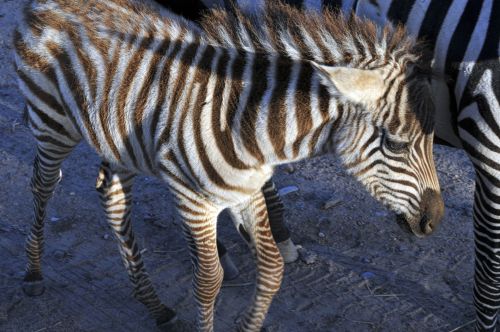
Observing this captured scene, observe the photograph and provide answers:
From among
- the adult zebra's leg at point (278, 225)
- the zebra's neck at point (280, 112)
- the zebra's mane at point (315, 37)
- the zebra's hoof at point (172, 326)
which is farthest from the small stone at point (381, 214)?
the zebra's mane at point (315, 37)

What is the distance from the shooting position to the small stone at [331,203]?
6.15 m

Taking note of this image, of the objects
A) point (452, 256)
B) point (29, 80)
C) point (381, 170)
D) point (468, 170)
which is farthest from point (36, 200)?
point (468, 170)

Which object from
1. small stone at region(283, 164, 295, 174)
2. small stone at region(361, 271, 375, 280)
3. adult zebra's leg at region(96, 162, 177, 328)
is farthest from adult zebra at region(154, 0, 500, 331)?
small stone at region(283, 164, 295, 174)

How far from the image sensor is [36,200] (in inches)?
205

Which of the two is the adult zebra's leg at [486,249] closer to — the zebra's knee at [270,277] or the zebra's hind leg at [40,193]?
the zebra's knee at [270,277]

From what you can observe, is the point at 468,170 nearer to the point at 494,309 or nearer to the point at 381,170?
the point at 494,309

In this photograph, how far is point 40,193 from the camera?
16.9 ft

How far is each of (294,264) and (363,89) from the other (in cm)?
249

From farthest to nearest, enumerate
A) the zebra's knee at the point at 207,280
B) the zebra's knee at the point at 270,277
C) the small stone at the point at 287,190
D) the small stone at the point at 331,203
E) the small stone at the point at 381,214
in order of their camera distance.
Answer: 1. the small stone at the point at 287,190
2. the small stone at the point at 331,203
3. the small stone at the point at 381,214
4. the zebra's knee at the point at 270,277
5. the zebra's knee at the point at 207,280

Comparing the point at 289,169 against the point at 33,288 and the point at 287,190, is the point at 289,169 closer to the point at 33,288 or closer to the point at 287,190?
Result: the point at 287,190

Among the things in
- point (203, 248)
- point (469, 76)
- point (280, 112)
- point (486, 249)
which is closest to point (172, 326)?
point (203, 248)

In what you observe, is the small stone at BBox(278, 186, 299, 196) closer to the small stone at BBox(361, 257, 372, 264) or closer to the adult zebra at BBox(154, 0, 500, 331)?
the small stone at BBox(361, 257, 372, 264)

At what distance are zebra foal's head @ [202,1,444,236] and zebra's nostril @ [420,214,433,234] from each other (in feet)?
0.05

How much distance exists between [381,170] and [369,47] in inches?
25.8
